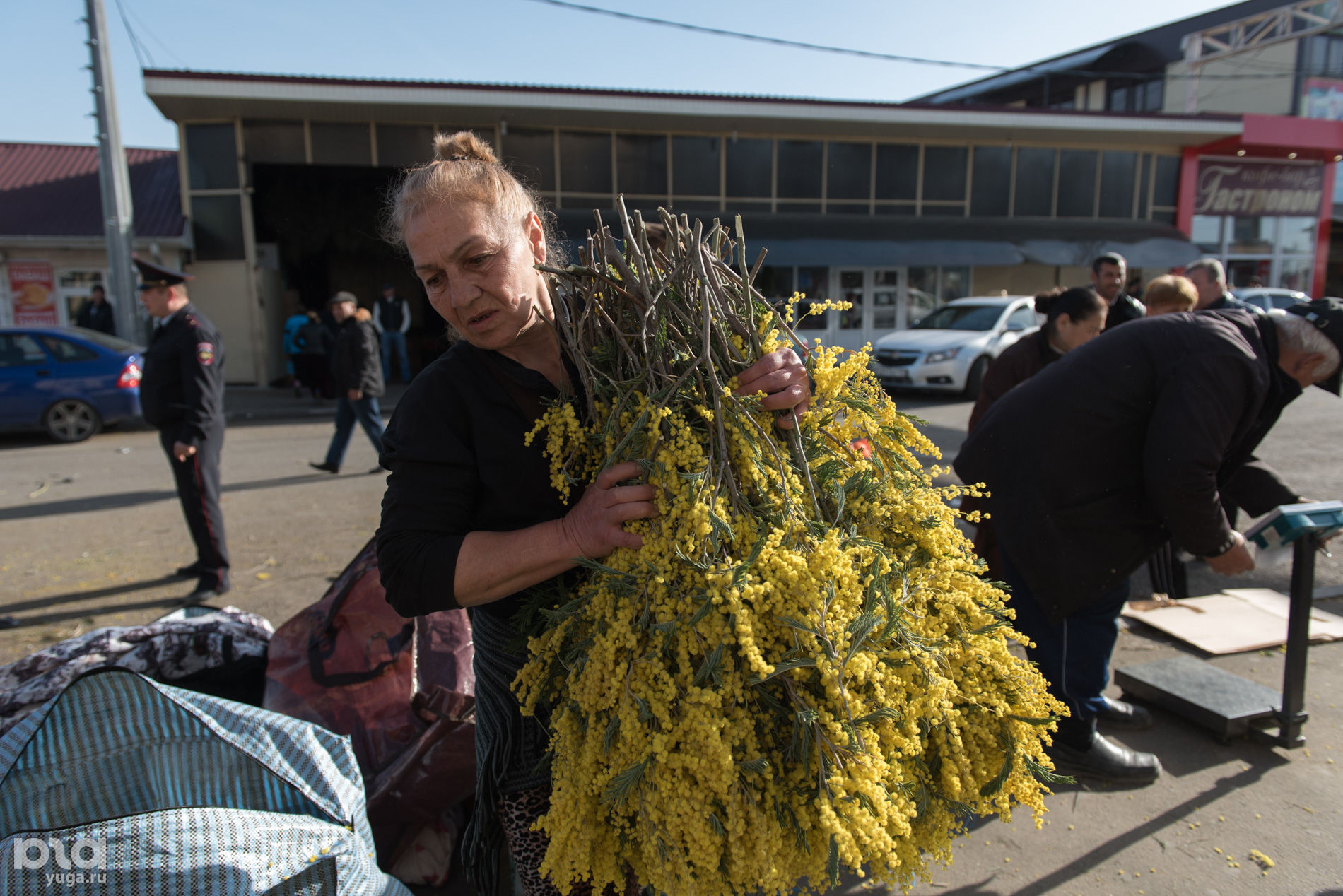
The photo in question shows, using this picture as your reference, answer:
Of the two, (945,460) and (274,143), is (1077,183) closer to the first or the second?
(945,460)

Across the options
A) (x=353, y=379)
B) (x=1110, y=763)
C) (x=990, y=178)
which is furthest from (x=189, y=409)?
(x=990, y=178)

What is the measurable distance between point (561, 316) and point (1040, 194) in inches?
845

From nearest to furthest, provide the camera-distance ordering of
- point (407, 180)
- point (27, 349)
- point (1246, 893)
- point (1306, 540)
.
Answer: point (407, 180) < point (1246, 893) < point (1306, 540) < point (27, 349)

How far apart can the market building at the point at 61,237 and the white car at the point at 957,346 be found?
43.6ft

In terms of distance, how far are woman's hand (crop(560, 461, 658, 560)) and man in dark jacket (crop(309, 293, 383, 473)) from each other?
6205mm

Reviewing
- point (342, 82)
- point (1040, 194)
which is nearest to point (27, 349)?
point (342, 82)

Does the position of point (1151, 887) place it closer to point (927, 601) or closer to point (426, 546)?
point (927, 601)

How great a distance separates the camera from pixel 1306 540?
2.87 metres

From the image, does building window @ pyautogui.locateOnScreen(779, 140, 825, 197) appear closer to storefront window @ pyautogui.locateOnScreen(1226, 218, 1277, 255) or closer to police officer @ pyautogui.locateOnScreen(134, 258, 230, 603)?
storefront window @ pyautogui.locateOnScreen(1226, 218, 1277, 255)

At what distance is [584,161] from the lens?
17.3m

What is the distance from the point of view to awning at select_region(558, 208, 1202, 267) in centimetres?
1758

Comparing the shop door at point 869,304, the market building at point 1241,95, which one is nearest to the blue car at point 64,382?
the shop door at point 869,304

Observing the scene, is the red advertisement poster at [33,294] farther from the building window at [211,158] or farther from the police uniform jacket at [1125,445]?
the police uniform jacket at [1125,445]

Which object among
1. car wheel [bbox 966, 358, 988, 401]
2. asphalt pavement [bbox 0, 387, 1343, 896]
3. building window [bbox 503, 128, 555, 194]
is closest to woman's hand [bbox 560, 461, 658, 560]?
asphalt pavement [bbox 0, 387, 1343, 896]
